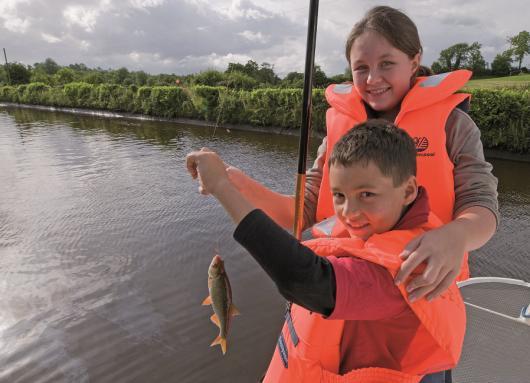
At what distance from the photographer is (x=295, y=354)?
1606mm

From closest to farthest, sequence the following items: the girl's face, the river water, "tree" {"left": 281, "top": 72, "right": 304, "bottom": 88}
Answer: the girl's face < the river water < "tree" {"left": 281, "top": 72, "right": 304, "bottom": 88}

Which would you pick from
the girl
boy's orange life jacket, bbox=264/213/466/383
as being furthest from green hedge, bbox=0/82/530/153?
boy's orange life jacket, bbox=264/213/466/383

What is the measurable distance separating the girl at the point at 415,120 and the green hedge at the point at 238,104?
1.08 meters

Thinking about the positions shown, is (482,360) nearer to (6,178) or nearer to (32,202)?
(32,202)

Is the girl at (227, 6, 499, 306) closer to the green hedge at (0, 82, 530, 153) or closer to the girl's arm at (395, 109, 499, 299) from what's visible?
the girl's arm at (395, 109, 499, 299)

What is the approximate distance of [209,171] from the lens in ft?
4.67

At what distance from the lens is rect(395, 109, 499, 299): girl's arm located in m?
1.20

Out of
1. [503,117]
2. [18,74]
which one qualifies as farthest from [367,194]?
[18,74]

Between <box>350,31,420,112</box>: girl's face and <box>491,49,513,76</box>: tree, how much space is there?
50451mm

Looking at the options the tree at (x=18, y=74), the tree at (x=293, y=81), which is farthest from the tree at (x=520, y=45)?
the tree at (x=18, y=74)

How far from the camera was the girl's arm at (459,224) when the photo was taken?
1.20 meters

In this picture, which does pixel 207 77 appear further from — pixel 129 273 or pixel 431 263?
pixel 431 263

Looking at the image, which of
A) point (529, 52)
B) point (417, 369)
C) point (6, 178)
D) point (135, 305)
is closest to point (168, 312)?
point (135, 305)

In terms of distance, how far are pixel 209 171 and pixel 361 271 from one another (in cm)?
66
